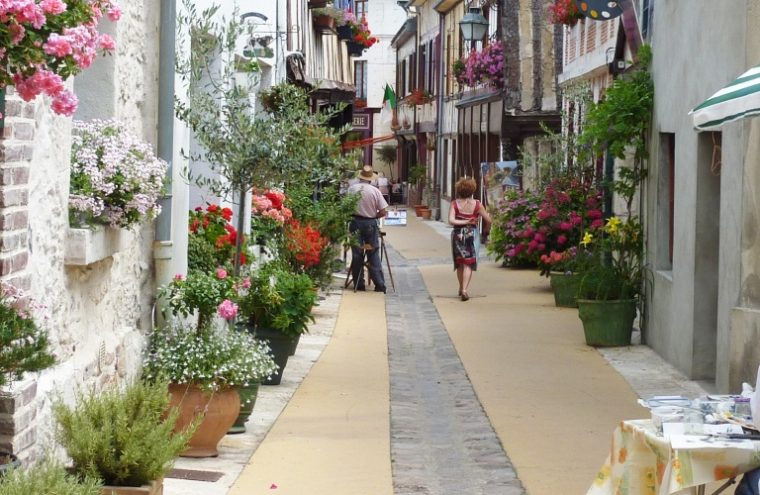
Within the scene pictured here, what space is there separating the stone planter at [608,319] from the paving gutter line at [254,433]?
7.90 ft

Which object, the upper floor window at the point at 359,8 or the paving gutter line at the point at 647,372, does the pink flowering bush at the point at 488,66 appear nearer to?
the paving gutter line at the point at 647,372

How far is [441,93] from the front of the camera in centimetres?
3994

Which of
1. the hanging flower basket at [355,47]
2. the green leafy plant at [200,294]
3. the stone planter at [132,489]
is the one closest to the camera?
the stone planter at [132,489]

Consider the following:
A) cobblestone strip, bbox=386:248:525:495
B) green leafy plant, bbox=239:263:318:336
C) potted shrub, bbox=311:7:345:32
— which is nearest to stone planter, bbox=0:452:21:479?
cobblestone strip, bbox=386:248:525:495

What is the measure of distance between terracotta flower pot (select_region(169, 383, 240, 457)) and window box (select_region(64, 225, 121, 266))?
1012mm

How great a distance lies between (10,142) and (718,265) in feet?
21.1

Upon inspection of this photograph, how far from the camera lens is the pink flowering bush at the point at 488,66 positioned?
26.6m

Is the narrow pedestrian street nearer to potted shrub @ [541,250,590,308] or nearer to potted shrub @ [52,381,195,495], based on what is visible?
potted shrub @ [541,250,590,308]

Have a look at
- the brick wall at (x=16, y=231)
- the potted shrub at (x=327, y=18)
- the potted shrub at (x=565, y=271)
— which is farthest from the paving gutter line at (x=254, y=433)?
the potted shrub at (x=327, y=18)

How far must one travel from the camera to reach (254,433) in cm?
842

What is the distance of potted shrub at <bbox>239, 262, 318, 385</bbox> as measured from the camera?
964 centimetres

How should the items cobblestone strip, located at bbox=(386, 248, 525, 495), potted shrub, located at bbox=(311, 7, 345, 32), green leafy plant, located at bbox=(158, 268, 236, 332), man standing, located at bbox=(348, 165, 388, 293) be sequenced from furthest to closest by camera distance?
potted shrub, located at bbox=(311, 7, 345, 32)
man standing, located at bbox=(348, 165, 388, 293)
green leafy plant, located at bbox=(158, 268, 236, 332)
cobblestone strip, located at bbox=(386, 248, 525, 495)

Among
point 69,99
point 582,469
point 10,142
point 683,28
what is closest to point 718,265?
point 683,28

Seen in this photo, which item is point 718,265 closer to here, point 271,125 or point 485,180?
point 271,125
